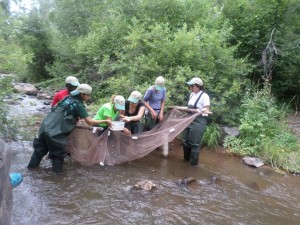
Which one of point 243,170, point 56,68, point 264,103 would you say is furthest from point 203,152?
point 56,68

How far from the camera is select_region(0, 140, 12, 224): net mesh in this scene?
2391 millimetres

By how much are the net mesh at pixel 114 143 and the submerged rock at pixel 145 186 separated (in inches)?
25.7

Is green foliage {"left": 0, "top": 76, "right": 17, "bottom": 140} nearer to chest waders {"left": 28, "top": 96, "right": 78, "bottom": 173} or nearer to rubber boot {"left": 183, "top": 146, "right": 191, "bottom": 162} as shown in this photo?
chest waders {"left": 28, "top": 96, "right": 78, "bottom": 173}

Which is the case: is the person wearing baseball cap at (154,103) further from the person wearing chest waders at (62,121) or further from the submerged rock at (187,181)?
the person wearing chest waders at (62,121)

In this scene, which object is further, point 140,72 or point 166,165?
point 140,72

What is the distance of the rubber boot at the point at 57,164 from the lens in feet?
17.1

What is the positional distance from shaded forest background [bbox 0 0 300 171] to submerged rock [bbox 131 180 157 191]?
3072 millimetres

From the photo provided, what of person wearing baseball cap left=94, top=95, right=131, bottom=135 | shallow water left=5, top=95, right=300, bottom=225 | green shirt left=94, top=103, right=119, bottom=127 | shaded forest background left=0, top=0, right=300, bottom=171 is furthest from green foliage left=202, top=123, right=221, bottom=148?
green shirt left=94, top=103, right=119, bottom=127

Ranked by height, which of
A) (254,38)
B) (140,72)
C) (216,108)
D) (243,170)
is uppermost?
(254,38)

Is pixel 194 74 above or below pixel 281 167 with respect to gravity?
above

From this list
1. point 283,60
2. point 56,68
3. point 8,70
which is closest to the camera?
point 8,70

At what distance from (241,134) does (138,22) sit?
16.7ft

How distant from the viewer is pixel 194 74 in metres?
8.28

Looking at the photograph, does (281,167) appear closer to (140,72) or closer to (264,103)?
(264,103)
